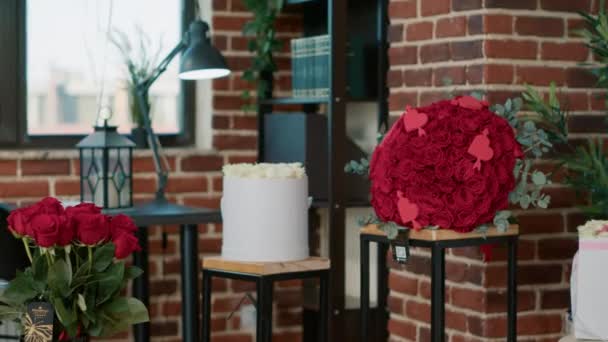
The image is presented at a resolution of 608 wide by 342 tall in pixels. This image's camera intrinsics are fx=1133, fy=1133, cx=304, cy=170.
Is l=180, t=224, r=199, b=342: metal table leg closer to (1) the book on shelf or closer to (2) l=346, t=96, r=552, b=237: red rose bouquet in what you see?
(1) the book on shelf

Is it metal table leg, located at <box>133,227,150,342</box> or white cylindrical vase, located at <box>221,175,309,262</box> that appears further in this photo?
metal table leg, located at <box>133,227,150,342</box>

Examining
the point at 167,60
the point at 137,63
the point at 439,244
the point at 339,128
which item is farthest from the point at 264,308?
the point at 137,63

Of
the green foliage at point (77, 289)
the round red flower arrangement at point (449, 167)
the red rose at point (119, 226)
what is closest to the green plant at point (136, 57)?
the round red flower arrangement at point (449, 167)

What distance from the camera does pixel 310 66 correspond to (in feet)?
12.8

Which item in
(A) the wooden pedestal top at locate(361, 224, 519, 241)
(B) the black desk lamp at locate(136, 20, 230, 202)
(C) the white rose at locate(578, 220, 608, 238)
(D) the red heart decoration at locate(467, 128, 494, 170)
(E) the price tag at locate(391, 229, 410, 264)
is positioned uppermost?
(B) the black desk lamp at locate(136, 20, 230, 202)

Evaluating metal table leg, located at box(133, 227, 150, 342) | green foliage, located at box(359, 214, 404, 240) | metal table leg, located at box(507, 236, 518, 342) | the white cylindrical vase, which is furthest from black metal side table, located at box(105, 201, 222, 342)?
metal table leg, located at box(507, 236, 518, 342)

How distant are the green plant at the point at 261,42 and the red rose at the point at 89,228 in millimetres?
2076

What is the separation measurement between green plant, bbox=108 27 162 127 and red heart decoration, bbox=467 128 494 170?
1.57m

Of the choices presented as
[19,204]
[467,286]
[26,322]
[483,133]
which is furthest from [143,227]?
[26,322]

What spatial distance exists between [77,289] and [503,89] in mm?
1610

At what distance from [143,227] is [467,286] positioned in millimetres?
1067

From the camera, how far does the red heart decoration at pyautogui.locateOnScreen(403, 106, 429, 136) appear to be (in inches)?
107

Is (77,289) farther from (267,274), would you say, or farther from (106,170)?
(106,170)

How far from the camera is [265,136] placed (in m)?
4.14
